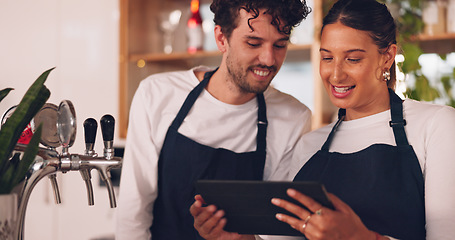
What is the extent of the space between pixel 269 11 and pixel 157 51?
1852 mm

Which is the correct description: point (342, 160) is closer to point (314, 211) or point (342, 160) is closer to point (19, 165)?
point (314, 211)

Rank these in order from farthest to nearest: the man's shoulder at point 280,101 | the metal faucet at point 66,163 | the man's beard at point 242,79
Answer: the man's shoulder at point 280,101
the man's beard at point 242,79
the metal faucet at point 66,163

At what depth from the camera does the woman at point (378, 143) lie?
4.38ft

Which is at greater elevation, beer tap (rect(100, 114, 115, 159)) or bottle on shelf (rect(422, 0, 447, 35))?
bottle on shelf (rect(422, 0, 447, 35))

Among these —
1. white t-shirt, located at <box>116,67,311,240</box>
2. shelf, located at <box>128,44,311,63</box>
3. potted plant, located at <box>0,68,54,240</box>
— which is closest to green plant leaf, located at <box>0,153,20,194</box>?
potted plant, located at <box>0,68,54,240</box>

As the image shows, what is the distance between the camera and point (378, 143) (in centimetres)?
149

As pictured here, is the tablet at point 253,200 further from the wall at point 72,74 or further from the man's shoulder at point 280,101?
the wall at point 72,74

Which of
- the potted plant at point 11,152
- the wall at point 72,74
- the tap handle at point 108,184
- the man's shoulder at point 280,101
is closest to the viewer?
the potted plant at point 11,152

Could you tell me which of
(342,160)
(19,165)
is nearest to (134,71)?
(342,160)

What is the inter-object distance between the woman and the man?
0.68ft

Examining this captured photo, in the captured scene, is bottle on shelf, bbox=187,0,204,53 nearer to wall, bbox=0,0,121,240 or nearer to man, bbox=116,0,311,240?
wall, bbox=0,0,121,240

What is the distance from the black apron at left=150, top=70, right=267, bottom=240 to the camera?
5.72 feet

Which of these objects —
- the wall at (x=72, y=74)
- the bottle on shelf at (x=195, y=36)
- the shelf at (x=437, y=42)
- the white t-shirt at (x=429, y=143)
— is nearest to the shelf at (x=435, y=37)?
the shelf at (x=437, y=42)

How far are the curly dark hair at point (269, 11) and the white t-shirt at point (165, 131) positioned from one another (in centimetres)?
26
